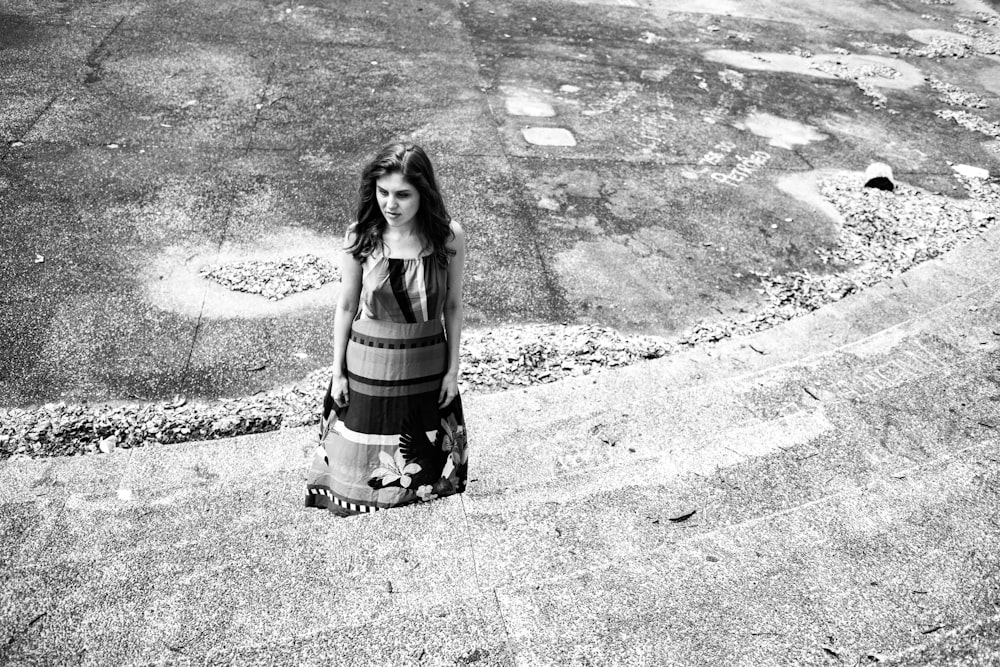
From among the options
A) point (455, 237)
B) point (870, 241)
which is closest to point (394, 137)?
point (870, 241)

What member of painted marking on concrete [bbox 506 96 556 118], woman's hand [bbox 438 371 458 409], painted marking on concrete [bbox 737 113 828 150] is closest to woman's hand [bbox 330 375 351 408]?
woman's hand [bbox 438 371 458 409]

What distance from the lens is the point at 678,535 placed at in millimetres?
3680

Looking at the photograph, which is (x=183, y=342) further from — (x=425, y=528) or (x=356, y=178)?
(x=356, y=178)

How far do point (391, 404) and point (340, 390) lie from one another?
238mm

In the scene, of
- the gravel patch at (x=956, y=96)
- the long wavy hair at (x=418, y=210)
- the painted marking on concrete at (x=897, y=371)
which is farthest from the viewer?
the gravel patch at (x=956, y=96)

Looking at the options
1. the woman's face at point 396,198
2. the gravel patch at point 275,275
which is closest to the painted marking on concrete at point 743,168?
the gravel patch at point 275,275

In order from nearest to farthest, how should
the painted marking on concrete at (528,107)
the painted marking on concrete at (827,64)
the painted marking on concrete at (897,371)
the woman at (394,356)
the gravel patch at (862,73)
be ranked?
the woman at (394,356) → the painted marking on concrete at (897,371) → the painted marking on concrete at (528,107) → the gravel patch at (862,73) → the painted marking on concrete at (827,64)

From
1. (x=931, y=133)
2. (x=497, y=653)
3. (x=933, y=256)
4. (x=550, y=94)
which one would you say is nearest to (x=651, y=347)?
(x=497, y=653)

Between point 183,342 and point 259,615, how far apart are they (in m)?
2.18

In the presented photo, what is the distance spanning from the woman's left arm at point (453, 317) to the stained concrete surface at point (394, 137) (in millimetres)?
1721

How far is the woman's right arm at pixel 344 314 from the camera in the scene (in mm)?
2957

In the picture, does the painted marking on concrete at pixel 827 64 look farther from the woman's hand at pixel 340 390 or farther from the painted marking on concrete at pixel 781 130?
the woman's hand at pixel 340 390

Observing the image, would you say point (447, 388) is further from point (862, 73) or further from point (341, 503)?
point (862, 73)

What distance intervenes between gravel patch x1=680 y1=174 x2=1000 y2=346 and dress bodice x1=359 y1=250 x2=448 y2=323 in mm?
2652
